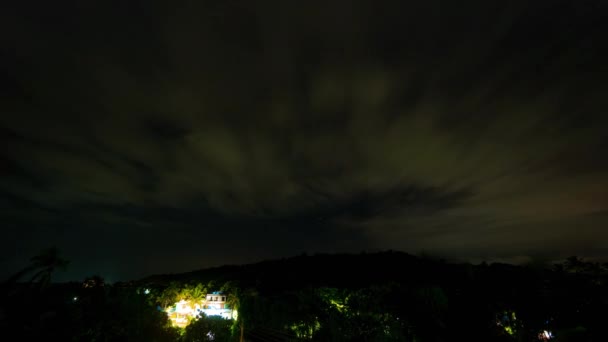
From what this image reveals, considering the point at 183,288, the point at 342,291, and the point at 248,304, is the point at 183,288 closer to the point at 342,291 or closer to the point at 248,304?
the point at 248,304

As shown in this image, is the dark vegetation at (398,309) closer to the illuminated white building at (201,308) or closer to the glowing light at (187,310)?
the illuminated white building at (201,308)

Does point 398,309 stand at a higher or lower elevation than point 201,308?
higher

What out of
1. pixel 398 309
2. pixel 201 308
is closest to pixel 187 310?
pixel 201 308

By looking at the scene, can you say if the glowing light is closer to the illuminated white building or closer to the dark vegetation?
the illuminated white building

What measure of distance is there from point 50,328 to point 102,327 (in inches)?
45.7

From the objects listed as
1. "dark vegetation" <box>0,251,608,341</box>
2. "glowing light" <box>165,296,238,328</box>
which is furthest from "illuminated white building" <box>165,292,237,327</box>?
"dark vegetation" <box>0,251,608,341</box>

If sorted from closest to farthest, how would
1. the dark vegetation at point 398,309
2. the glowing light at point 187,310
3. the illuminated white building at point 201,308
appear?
the dark vegetation at point 398,309 → the glowing light at point 187,310 → the illuminated white building at point 201,308

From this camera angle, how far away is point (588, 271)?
4.47 m

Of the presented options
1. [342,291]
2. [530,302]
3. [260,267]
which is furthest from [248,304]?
[260,267]

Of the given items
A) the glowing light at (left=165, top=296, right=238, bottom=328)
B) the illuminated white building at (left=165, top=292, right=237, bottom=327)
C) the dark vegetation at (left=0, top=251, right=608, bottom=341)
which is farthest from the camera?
the illuminated white building at (left=165, top=292, right=237, bottom=327)

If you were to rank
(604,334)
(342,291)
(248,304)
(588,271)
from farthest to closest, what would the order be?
1. (248,304)
2. (342,291)
3. (588,271)
4. (604,334)

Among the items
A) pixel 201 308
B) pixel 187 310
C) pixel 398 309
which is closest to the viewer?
pixel 398 309

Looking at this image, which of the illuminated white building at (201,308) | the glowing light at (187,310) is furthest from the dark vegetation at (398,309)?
the glowing light at (187,310)

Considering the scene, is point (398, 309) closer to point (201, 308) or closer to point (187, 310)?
point (201, 308)
